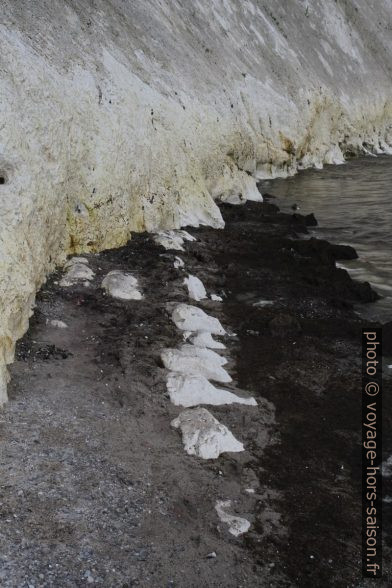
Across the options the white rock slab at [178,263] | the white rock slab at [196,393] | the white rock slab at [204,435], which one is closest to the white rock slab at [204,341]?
the white rock slab at [196,393]

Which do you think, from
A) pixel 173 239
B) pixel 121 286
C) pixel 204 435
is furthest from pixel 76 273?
pixel 204 435

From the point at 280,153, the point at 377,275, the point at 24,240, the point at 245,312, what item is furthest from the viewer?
the point at 280,153

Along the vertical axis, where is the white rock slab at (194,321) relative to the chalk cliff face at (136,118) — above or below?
below

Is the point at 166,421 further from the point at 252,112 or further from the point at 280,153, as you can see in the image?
the point at 280,153

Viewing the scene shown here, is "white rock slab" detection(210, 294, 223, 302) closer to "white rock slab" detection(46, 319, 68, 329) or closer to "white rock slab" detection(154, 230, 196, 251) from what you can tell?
"white rock slab" detection(154, 230, 196, 251)

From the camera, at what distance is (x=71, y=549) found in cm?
683

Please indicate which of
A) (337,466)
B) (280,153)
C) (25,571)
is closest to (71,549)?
(25,571)

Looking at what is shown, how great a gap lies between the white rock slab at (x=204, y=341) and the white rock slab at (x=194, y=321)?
17.6 inches

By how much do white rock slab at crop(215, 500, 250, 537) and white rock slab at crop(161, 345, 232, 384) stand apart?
3.46 metres

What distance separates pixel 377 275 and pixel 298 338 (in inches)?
263

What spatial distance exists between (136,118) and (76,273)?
743cm

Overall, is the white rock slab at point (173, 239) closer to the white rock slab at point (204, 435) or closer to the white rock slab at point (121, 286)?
the white rock slab at point (121, 286)

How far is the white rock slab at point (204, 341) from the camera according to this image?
13047 millimetres

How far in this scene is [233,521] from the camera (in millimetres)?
7887
